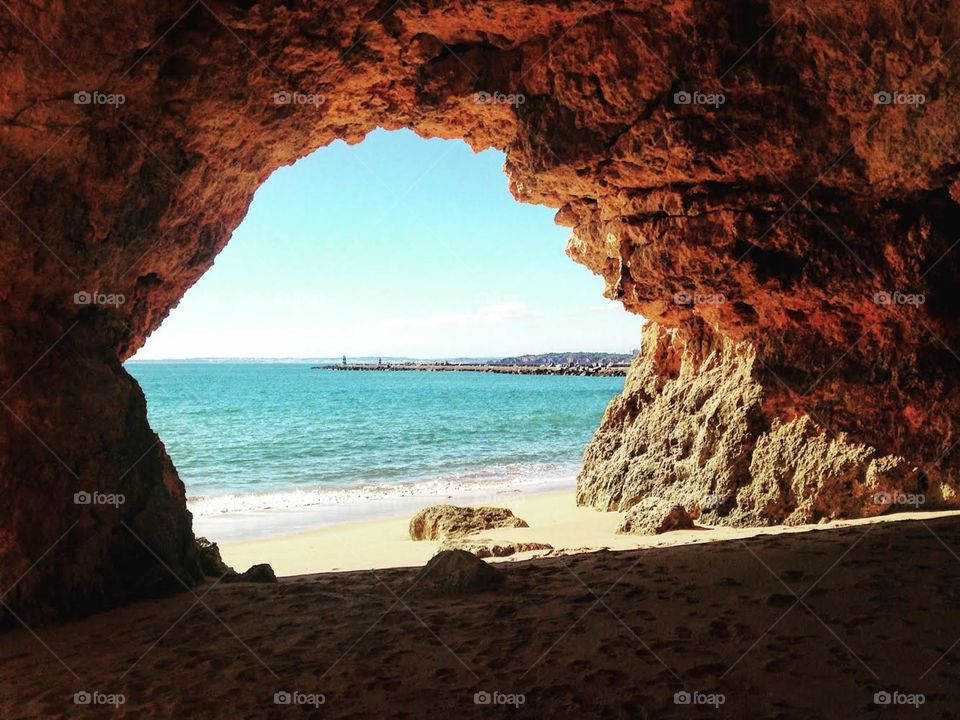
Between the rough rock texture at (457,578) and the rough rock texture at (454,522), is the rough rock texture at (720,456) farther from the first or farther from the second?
the rough rock texture at (457,578)

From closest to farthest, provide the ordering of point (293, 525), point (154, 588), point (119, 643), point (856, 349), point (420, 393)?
point (119, 643) < point (154, 588) < point (856, 349) < point (293, 525) < point (420, 393)

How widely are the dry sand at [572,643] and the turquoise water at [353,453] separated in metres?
7.92

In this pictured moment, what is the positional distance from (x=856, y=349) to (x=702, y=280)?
76.3 inches

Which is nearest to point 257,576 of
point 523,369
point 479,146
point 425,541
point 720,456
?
point 425,541

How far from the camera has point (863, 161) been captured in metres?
6.49

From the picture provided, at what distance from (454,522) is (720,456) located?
4.10 meters

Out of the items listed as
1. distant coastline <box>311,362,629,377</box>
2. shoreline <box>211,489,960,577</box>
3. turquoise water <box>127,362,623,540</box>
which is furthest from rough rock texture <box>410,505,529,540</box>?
distant coastline <box>311,362,629,377</box>

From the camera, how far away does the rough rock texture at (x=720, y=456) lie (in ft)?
25.0

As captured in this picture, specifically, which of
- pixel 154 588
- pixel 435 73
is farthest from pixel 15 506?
pixel 435 73

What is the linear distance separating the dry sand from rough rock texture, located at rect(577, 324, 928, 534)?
1667 millimetres

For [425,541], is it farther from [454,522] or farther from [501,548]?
Result: [501,548]

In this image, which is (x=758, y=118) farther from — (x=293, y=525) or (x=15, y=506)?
(x=293, y=525)

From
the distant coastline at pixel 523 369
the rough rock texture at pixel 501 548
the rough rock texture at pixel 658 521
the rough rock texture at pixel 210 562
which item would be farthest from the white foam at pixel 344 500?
the distant coastline at pixel 523 369

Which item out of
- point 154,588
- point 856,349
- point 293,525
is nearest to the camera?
point 154,588
